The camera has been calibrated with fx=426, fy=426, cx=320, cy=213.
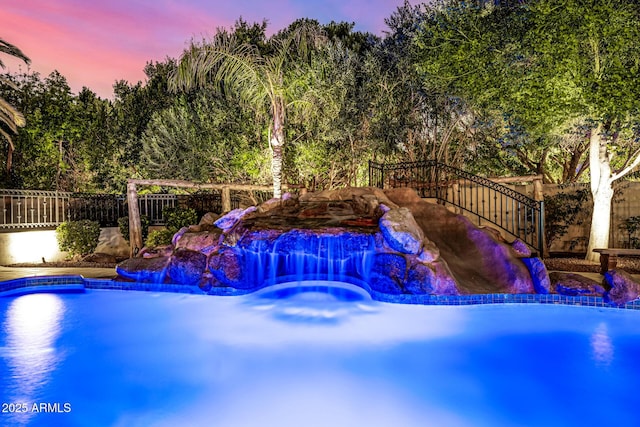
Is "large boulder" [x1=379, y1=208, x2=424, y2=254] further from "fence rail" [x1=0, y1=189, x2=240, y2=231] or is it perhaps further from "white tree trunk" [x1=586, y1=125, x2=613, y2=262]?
"fence rail" [x1=0, y1=189, x2=240, y2=231]

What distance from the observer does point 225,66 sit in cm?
1086

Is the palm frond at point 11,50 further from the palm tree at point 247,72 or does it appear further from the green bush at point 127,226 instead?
the green bush at point 127,226

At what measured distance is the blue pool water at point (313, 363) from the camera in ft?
12.8

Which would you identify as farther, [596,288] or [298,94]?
[298,94]

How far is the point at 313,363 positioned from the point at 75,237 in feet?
31.7

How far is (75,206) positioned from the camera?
14086 mm

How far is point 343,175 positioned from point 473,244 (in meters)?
7.22

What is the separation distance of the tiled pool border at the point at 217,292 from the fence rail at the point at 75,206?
4.30 metres

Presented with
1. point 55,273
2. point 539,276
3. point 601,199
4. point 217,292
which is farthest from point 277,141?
point 601,199

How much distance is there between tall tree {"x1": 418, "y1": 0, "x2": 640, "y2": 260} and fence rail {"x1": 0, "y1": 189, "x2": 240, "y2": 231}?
886 centimetres

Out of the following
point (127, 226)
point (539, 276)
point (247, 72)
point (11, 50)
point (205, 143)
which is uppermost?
point (11, 50)

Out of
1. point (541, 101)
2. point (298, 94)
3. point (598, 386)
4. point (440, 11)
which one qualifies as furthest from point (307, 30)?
point (598, 386)

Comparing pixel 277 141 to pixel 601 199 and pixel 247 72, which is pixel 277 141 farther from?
pixel 601 199

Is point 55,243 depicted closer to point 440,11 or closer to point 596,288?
point 440,11
